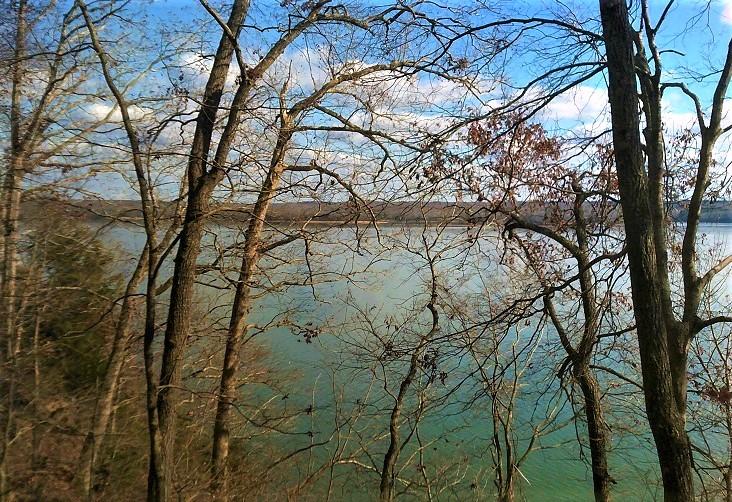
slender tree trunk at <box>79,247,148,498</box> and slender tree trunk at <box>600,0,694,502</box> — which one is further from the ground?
slender tree trunk at <box>600,0,694,502</box>

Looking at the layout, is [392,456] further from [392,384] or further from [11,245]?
[11,245]

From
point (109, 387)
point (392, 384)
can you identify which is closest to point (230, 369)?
point (109, 387)

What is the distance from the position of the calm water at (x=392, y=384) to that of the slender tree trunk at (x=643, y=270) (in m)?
5.55

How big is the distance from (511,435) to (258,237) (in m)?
7.18

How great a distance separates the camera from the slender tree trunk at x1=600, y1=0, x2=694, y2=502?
474 centimetres

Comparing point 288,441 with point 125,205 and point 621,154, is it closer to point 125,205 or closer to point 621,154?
point 125,205

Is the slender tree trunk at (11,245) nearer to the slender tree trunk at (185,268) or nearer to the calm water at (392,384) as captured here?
the slender tree trunk at (185,268)

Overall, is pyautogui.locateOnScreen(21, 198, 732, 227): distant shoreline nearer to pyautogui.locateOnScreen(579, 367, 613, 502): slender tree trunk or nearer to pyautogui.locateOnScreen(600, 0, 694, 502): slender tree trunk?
pyautogui.locateOnScreen(600, 0, 694, 502): slender tree trunk

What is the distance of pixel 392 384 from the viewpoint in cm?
1312

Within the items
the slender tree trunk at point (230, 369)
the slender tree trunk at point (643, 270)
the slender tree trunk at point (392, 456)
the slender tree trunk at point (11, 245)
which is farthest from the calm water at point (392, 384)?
the slender tree trunk at point (643, 270)

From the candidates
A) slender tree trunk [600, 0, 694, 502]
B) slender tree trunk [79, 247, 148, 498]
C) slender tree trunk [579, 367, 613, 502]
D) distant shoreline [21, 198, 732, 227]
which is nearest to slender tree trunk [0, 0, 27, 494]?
distant shoreline [21, 198, 732, 227]

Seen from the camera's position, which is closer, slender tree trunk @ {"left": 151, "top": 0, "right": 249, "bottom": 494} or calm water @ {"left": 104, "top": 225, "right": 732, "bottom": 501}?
slender tree trunk @ {"left": 151, "top": 0, "right": 249, "bottom": 494}

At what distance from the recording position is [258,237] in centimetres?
969

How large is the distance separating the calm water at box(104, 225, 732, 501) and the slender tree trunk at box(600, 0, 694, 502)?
555cm
